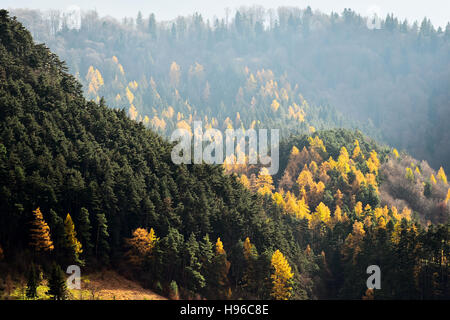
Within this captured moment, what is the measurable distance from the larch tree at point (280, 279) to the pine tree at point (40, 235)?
38646mm

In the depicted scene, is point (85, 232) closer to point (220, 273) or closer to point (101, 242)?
point (101, 242)

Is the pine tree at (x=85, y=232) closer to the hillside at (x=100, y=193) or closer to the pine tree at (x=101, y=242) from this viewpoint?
the hillside at (x=100, y=193)

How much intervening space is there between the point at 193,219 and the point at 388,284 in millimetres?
37992

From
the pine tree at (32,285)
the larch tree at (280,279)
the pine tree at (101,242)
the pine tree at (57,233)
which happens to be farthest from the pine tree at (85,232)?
the larch tree at (280,279)

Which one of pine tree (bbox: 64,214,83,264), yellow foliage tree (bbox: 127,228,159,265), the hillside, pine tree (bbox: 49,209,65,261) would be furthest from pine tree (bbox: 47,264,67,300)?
yellow foliage tree (bbox: 127,228,159,265)

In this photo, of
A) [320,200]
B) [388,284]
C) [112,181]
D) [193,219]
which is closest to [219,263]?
[193,219]

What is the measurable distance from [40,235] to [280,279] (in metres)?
41.7

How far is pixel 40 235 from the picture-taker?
7769 cm

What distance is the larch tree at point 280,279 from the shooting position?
94812mm

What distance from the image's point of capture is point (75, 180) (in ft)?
286

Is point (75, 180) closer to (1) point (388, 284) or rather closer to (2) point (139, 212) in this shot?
(2) point (139, 212)

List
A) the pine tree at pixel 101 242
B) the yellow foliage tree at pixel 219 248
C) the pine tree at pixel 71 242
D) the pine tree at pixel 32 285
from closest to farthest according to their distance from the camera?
1. the pine tree at pixel 32 285
2. the pine tree at pixel 71 242
3. the pine tree at pixel 101 242
4. the yellow foliage tree at pixel 219 248

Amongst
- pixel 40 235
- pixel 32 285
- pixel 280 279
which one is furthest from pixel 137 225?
pixel 32 285

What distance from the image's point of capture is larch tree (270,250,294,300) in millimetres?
94812
